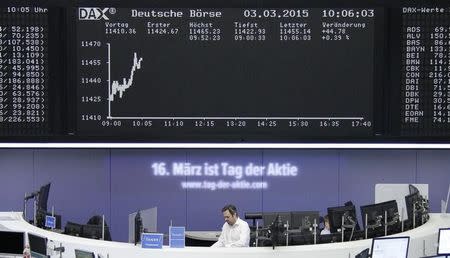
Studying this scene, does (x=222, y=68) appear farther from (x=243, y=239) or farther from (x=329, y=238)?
(x=329, y=238)

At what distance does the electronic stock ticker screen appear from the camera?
30.5ft

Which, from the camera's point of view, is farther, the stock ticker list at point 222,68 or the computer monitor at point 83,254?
the stock ticker list at point 222,68

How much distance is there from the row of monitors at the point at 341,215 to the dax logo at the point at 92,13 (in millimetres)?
2626

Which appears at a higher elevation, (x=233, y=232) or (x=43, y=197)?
(x=43, y=197)

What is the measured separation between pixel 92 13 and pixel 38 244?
2.61 meters

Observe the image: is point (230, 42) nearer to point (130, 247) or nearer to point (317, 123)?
point (317, 123)

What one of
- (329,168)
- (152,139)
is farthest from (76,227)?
(329,168)

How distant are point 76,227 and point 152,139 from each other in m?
1.29

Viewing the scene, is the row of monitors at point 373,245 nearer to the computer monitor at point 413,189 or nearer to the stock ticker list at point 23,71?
the computer monitor at point 413,189

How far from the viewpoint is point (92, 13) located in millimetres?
9281

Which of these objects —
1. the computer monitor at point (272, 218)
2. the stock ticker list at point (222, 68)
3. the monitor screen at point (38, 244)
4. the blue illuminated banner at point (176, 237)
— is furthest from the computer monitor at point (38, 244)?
the computer monitor at point (272, 218)

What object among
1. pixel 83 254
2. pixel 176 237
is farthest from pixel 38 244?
pixel 176 237

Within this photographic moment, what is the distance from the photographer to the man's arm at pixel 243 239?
8377 millimetres


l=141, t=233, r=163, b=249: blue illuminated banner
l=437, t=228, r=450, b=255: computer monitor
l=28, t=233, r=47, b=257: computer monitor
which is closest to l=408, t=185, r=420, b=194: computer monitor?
l=437, t=228, r=450, b=255: computer monitor
